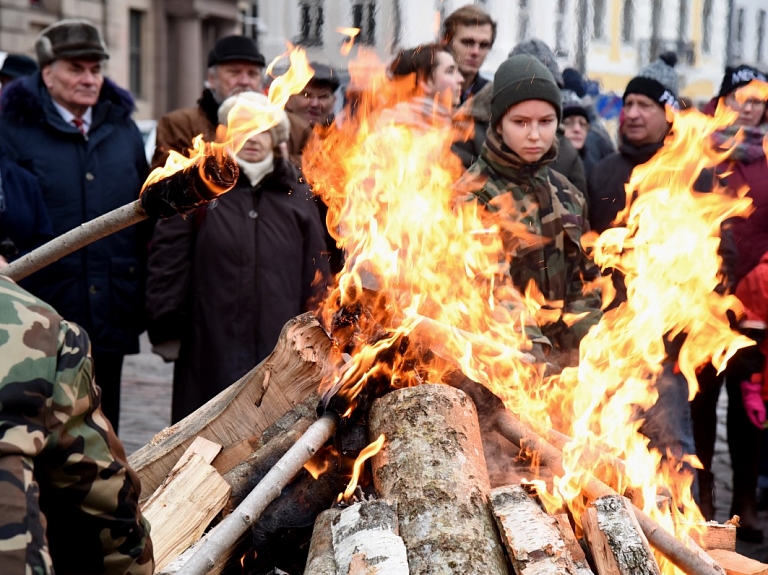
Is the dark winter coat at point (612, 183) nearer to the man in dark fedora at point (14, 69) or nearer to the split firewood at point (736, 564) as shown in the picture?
the split firewood at point (736, 564)

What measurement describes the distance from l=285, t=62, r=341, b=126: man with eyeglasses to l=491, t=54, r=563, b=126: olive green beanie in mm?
1789

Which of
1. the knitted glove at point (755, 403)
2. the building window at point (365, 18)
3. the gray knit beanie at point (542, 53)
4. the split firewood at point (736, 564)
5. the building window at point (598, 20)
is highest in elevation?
the building window at point (598, 20)

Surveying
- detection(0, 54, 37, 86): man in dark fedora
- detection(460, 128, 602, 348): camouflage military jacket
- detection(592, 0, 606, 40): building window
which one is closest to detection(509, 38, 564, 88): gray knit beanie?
detection(460, 128, 602, 348): camouflage military jacket

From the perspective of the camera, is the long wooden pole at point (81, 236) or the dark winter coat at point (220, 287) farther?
the dark winter coat at point (220, 287)

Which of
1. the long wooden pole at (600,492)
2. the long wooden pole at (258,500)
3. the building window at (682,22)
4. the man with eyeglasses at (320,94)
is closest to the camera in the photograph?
the long wooden pole at (258,500)

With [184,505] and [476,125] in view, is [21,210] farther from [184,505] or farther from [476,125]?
[184,505]

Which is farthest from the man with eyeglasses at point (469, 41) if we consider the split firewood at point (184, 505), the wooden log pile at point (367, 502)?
the split firewood at point (184, 505)

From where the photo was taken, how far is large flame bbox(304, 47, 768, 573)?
3.99m

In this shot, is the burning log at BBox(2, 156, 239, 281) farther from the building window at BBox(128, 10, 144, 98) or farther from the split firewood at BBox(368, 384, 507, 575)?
the building window at BBox(128, 10, 144, 98)

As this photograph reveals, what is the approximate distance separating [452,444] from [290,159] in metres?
2.73

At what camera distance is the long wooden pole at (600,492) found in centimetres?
353

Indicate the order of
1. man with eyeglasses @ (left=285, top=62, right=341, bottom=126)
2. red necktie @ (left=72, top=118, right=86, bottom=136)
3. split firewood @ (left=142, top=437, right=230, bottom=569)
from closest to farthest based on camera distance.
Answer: split firewood @ (left=142, top=437, right=230, bottom=569)
red necktie @ (left=72, top=118, right=86, bottom=136)
man with eyeglasses @ (left=285, top=62, right=341, bottom=126)

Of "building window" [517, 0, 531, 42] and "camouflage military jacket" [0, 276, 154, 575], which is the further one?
"building window" [517, 0, 531, 42]

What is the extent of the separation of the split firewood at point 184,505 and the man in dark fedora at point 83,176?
2250 millimetres
